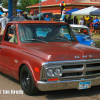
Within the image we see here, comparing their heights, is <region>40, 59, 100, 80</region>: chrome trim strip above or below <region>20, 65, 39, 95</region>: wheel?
above

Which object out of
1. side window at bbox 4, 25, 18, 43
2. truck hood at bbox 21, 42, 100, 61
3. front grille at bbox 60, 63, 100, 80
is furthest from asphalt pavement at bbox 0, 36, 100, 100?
side window at bbox 4, 25, 18, 43

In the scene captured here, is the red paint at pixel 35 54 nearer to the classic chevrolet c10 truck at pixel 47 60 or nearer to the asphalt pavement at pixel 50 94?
the classic chevrolet c10 truck at pixel 47 60

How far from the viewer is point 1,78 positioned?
6941 millimetres

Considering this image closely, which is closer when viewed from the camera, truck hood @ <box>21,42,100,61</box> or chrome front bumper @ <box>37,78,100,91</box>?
→ chrome front bumper @ <box>37,78,100,91</box>

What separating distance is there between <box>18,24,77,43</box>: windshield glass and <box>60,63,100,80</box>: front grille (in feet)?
4.60

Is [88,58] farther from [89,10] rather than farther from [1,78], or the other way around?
[89,10]

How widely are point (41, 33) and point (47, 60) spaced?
1614 mm

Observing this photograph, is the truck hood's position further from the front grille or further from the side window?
the side window

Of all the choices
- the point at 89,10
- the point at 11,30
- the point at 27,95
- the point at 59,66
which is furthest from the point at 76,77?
the point at 89,10

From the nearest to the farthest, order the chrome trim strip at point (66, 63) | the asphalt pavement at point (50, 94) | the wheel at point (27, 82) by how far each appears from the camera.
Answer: the chrome trim strip at point (66, 63) < the wheel at point (27, 82) < the asphalt pavement at point (50, 94)

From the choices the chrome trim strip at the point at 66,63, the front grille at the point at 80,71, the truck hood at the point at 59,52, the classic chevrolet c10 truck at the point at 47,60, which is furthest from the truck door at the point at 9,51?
the front grille at the point at 80,71

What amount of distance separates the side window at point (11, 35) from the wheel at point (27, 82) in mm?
1146

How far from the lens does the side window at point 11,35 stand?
623 cm

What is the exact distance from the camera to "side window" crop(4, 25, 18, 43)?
6.23 meters
